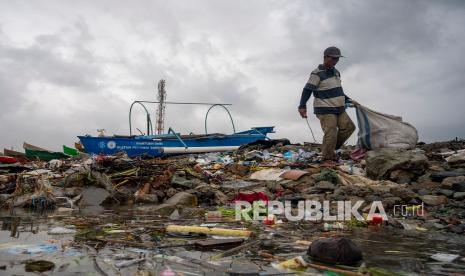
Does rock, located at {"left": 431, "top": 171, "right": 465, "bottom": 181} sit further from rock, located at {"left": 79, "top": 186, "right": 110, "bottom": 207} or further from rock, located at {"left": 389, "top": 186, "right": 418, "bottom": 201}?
rock, located at {"left": 79, "top": 186, "right": 110, "bottom": 207}

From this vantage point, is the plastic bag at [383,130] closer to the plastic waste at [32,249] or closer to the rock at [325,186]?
the rock at [325,186]

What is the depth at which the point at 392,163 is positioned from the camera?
658cm

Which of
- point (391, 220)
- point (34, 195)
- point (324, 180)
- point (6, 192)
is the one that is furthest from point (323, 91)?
point (6, 192)

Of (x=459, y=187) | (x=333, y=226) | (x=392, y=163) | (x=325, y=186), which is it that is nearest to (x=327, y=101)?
(x=392, y=163)

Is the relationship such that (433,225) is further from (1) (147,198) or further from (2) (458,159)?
(1) (147,198)

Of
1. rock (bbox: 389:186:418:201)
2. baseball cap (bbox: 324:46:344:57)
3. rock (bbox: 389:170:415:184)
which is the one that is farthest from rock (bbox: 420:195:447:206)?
baseball cap (bbox: 324:46:344:57)

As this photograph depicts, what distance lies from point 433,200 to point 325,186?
1.46m

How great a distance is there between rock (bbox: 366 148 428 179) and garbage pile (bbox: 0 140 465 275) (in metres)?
0.02

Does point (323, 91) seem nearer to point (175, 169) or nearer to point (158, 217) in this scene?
point (175, 169)

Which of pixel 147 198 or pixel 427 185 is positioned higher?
pixel 427 185

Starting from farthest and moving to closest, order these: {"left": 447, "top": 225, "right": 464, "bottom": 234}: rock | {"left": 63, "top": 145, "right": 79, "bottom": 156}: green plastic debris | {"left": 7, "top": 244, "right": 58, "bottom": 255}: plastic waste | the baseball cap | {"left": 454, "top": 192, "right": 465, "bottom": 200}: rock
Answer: {"left": 63, "top": 145, "right": 79, "bottom": 156}: green plastic debris → the baseball cap → {"left": 454, "top": 192, "right": 465, "bottom": 200}: rock → {"left": 447, "top": 225, "right": 464, "bottom": 234}: rock → {"left": 7, "top": 244, "right": 58, "bottom": 255}: plastic waste

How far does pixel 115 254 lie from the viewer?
2695 mm

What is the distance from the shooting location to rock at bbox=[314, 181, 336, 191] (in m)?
5.98

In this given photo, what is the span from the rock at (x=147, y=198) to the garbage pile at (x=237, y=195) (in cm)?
2
